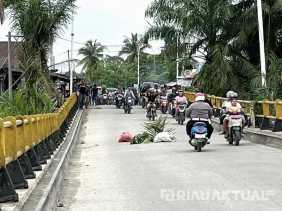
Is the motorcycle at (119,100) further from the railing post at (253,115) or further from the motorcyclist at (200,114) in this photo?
the motorcyclist at (200,114)

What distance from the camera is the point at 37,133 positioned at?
1291 centimetres

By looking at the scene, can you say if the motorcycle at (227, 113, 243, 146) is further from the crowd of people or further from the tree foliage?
the tree foliage

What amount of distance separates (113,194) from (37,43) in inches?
610

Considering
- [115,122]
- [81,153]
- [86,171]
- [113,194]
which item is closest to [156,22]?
[115,122]

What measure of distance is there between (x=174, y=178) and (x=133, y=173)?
1.34 metres

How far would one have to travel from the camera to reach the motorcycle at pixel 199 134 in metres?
17.3

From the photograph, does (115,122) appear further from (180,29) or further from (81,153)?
(81,153)

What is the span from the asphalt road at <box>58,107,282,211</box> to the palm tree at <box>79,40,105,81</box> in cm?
9327

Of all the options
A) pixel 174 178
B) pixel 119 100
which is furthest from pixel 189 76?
pixel 174 178

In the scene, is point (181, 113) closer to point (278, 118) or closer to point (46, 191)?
point (278, 118)

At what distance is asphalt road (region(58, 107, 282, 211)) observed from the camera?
31.1 ft

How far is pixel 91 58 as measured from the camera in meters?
114

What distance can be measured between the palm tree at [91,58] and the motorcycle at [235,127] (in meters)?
93.5

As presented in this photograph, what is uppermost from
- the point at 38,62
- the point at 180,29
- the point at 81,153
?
the point at 180,29
